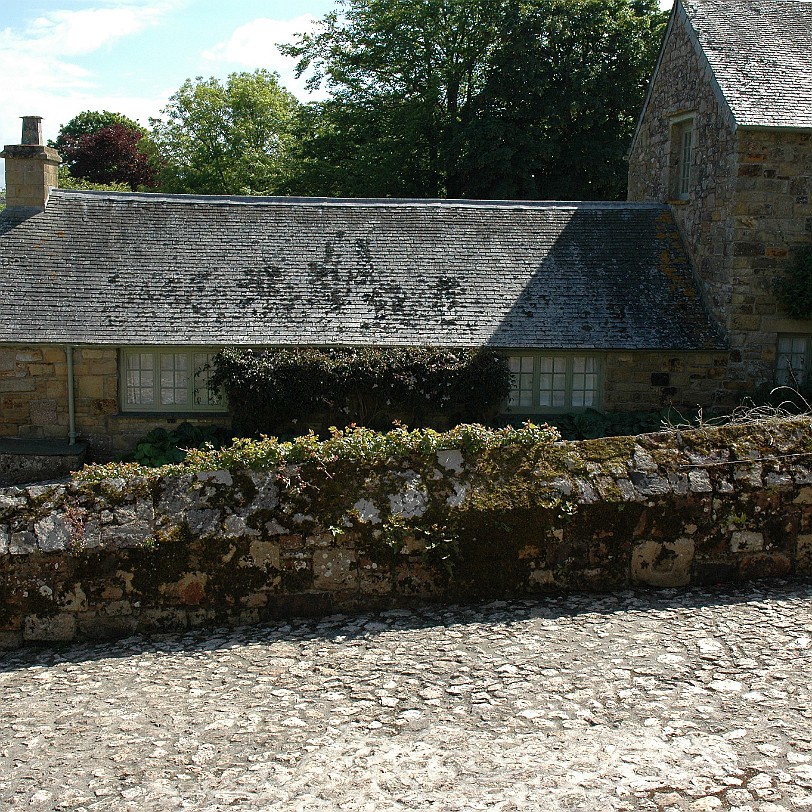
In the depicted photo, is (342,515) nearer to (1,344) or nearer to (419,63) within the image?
(1,344)

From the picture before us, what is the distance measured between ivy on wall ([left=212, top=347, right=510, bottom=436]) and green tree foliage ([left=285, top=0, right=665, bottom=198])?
14.3m

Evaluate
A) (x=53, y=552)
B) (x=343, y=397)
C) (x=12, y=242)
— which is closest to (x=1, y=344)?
(x=12, y=242)

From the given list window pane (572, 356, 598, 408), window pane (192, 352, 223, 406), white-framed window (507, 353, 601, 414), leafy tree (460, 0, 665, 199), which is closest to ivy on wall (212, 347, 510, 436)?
window pane (192, 352, 223, 406)

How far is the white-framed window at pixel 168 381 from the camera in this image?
14.9 meters

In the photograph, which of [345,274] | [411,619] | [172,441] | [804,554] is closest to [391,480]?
[411,619]

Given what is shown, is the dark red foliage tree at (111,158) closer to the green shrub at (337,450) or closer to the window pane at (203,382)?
the window pane at (203,382)

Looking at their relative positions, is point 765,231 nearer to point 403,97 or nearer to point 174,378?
point 174,378

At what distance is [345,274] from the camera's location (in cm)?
1577

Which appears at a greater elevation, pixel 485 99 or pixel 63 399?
pixel 485 99

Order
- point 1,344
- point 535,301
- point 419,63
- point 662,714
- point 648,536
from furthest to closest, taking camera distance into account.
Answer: point 419,63 < point 535,301 < point 1,344 < point 648,536 < point 662,714

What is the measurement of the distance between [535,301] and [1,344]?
29.8 ft

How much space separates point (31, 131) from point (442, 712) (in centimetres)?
1575

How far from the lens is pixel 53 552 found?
17.8ft

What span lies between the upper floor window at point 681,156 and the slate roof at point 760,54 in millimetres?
1492
